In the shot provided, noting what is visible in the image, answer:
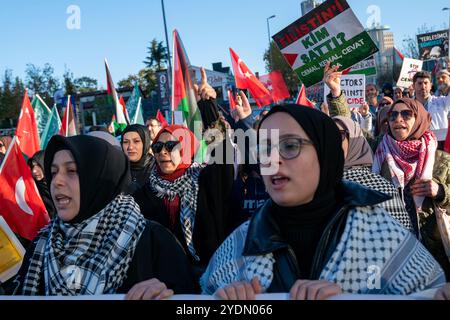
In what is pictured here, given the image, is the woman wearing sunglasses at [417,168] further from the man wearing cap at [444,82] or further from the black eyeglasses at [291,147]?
the man wearing cap at [444,82]

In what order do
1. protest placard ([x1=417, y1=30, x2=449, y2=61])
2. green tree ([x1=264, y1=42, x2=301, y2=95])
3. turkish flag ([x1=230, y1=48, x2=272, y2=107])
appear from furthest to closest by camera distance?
green tree ([x1=264, y1=42, x2=301, y2=95]), protest placard ([x1=417, y1=30, x2=449, y2=61]), turkish flag ([x1=230, y1=48, x2=272, y2=107])

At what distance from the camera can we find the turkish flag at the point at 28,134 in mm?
7571

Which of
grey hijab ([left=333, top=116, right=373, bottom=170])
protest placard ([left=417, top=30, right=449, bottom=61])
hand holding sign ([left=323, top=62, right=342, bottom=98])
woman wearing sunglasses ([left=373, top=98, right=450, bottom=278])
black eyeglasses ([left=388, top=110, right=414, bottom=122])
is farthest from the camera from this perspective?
protest placard ([left=417, top=30, right=449, bottom=61])

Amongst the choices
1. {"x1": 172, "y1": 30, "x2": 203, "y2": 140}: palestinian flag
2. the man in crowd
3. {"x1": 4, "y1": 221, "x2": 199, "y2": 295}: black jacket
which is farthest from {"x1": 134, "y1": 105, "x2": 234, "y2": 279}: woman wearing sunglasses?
the man in crowd

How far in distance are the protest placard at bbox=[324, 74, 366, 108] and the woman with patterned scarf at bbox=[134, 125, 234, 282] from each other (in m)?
4.15

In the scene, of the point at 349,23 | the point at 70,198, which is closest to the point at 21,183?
the point at 70,198

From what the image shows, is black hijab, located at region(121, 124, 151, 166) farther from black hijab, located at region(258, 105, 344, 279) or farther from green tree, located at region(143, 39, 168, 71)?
green tree, located at region(143, 39, 168, 71)

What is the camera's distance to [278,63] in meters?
57.3

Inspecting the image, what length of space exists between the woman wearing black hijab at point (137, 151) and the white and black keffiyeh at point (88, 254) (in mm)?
3195

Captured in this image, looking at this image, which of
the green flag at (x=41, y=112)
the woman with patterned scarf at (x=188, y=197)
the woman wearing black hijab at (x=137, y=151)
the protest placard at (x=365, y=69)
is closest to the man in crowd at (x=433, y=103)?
the protest placard at (x=365, y=69)

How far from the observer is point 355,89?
8.84m

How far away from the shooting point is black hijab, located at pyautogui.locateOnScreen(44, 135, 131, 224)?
2682 millimetres

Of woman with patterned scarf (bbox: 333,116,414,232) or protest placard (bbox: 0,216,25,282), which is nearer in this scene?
protest placard (bbox: 0,216,25,282)

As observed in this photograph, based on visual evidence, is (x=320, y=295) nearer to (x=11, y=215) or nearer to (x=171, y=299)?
(x=171, y=299)
